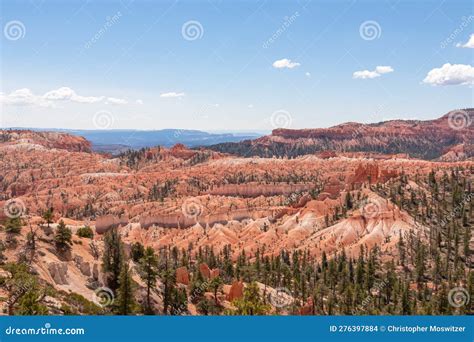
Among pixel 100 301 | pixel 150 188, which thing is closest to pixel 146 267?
pixel 100 301

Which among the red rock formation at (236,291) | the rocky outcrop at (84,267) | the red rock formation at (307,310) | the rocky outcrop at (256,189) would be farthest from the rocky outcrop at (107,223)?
the rocky outcrop at (84,267)

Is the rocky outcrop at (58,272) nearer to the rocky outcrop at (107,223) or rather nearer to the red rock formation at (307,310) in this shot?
the red rock formation at (307,310)

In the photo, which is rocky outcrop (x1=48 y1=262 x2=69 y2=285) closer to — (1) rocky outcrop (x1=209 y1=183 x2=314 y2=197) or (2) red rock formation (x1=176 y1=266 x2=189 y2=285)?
(2) red rock formation (x1=176 y1=266 x2=189 y2=285)

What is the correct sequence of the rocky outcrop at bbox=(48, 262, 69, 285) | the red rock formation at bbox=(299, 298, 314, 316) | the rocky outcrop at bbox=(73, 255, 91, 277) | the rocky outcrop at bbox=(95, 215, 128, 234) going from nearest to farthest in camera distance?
the rocky outcrop at bbox=(48, 262, 69, 285) → the rocky outcrop at bbox=(73, 255, 91, 277) → the red rock formation at bbox=(299, 298, 314, 316) → the rocky outcrop at bbox=(95, 215, 128, 234)

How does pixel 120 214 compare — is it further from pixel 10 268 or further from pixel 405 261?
pixel 10 268

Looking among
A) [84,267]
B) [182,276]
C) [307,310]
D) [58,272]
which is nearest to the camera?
[58,272]

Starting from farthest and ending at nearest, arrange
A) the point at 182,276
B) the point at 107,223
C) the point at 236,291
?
the point at 107,223 < the point at 182,276 < the point at 236,291

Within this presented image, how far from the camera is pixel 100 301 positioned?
4066 centimetres

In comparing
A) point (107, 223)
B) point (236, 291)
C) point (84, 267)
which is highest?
point (84, 267)

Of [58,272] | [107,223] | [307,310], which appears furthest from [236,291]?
[107,223]

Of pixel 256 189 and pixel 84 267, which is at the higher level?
pixel 84 267

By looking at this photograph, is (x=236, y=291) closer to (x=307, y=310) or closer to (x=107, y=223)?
(x=307, y=310)

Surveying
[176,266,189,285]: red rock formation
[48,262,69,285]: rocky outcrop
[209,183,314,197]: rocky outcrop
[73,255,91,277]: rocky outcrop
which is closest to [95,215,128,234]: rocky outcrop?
[209,183,314,197]: rocky outcrop

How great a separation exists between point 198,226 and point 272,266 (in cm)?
4698
